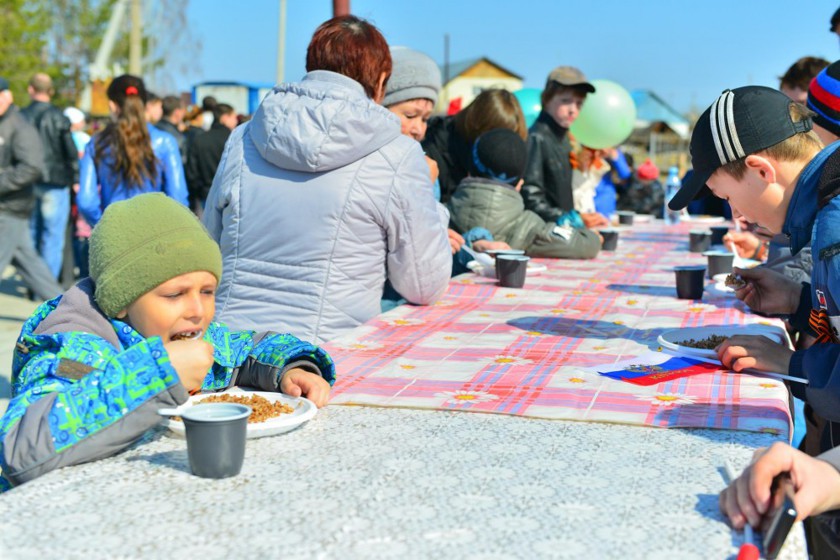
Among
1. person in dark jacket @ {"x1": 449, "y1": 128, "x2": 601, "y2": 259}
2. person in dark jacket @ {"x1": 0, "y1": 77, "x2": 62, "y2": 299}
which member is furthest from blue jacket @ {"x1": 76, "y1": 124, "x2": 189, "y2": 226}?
person in dark jacket @ {"x1": 449, "y1": 128, "x2": 601, "y2": 259}

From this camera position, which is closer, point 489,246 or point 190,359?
point 190,359

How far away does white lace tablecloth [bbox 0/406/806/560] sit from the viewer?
125cm

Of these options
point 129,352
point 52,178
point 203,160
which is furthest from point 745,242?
point 203,160

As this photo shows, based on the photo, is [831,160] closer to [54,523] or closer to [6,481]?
[54,523]

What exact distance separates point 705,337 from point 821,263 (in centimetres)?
78

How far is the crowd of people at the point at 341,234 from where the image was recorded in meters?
1.61

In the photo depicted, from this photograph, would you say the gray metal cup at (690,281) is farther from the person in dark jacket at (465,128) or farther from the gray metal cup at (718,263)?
the person in dark jacket at (465,128)

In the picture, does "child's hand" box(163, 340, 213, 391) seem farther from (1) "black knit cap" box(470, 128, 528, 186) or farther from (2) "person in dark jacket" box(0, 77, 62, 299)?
(2) "person in dark jacket" box(0, 77, 62, 299)

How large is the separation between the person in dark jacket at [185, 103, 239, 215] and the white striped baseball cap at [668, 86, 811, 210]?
23.0 ft

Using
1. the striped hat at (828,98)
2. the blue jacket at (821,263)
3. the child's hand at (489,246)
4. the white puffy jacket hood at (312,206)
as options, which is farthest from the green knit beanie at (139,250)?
the child's hand at (489,246)

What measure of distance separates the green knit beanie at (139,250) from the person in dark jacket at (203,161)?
22.7 feet

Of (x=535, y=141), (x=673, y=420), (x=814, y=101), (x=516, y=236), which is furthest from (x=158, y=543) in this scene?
(x=535, y=141)

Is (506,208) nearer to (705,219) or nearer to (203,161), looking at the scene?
(705,219)

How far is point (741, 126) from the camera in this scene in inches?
82.2
